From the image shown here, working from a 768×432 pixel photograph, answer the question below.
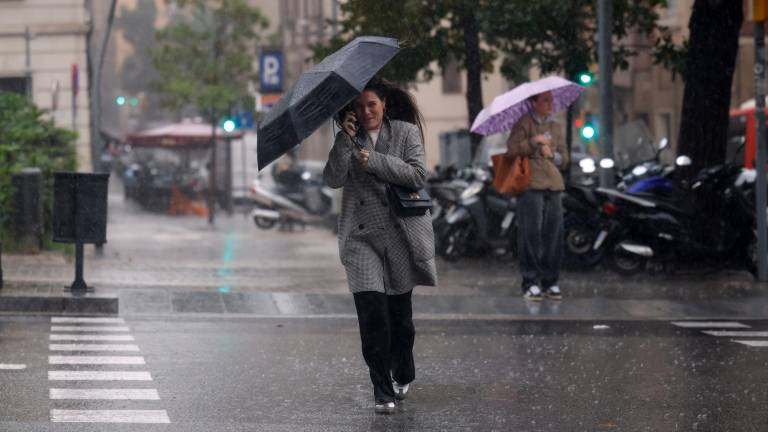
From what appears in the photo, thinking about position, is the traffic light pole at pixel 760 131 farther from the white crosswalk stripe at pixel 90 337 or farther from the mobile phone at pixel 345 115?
the mobile phone at pixel 345 115

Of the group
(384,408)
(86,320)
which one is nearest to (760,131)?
(86,320)

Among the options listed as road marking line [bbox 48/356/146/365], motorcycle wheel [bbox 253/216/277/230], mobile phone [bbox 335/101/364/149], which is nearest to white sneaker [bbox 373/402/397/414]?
mobile phone [bbox 335/101/364/149]

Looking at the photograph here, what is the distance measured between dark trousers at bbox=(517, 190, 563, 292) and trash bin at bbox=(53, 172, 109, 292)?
342 centimetres

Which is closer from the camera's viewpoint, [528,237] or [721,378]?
[721,378]

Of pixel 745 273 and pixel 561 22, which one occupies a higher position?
pixel 561 22

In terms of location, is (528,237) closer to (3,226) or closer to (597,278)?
(597,278)

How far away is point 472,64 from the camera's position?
23.0 metres

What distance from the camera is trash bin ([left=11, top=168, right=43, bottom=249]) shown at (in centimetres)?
1850

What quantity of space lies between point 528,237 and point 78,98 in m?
22.6

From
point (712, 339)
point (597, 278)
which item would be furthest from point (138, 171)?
point (712, 339)

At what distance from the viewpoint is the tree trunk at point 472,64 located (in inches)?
871

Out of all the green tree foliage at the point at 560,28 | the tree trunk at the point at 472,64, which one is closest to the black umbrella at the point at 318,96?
the green tree foliage at the point at 560,28

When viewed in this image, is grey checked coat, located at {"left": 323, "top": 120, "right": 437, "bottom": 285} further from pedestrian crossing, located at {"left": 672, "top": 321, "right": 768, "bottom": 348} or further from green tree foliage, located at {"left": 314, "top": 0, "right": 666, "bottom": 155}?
green tree foliage, located at {"left": 314, "top": 0, "right": 666, "bottom": 155}

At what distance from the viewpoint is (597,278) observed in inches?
639
